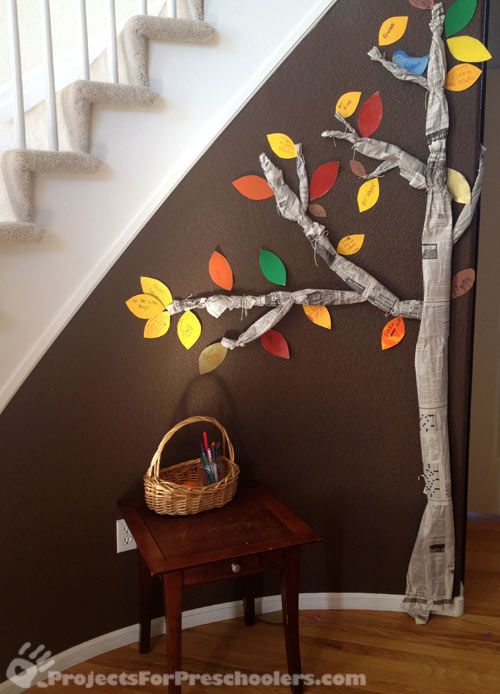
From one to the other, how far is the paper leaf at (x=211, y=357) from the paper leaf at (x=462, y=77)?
1159 mm

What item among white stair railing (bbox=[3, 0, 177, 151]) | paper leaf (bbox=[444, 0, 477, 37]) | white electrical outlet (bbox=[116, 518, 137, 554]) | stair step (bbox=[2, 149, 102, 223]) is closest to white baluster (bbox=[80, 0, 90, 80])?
white stair railing (bbox=[3, 0, 177, 151])

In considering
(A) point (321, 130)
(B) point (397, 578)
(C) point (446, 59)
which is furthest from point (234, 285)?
(B) point (397, 578)

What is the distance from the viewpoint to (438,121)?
209 cm

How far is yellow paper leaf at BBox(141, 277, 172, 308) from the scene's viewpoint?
6.73ft

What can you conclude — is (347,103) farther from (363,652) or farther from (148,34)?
(363,652)

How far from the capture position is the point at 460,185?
2.14 metres

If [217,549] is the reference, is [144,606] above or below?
below

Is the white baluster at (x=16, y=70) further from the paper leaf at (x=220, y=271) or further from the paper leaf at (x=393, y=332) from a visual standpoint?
the paper leaf at (x=393, y=332)

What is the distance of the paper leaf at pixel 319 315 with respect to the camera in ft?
7.23

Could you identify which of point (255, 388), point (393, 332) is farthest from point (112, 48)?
point (393, 332)

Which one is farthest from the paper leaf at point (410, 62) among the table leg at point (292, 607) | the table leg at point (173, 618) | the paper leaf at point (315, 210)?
the table leg at point (173, 618)

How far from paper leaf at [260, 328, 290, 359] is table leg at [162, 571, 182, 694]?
83 cm

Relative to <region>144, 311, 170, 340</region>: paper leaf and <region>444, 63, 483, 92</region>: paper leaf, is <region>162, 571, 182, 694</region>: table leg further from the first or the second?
<region>444, 63, 483, 92</region>: paper leaf

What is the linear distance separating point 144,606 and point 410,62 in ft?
6.65
